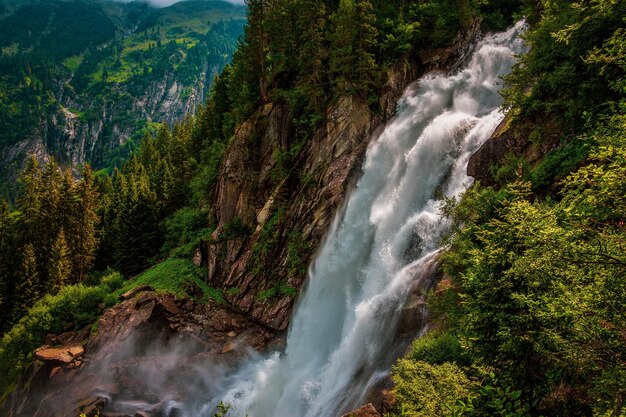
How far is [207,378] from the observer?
93.0ft

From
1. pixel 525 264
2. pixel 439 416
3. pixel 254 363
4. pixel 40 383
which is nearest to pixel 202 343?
pixel 254 363

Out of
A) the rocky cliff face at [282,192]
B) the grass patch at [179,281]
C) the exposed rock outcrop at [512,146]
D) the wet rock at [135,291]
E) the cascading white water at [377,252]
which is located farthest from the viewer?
the wet rock at [135,291]

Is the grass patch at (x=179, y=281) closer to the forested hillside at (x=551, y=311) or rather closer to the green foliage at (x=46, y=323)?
the green foliage at (x=46, y=323)

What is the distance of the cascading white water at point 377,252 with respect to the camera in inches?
825

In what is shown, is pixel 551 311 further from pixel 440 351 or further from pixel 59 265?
pixel 59 265

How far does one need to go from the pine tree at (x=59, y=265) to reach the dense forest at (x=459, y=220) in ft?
0.73

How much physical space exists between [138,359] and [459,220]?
27434mm

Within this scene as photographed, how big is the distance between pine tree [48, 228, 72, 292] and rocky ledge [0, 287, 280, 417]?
9.68 m

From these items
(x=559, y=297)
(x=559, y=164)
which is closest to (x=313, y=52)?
(x=559, y=164)

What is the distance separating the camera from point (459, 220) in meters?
16.3

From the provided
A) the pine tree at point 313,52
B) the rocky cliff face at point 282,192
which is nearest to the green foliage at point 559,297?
the rocky cliff face at point 282,192

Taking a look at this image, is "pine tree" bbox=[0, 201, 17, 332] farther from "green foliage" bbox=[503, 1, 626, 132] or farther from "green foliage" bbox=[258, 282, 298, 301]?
"green foliage" bbox=[503, 1, 626, 132]

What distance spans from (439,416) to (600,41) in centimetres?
1425

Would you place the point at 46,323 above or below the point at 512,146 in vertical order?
below
